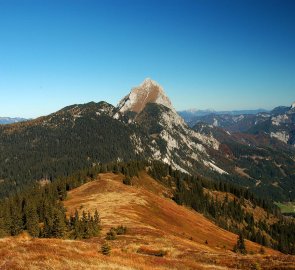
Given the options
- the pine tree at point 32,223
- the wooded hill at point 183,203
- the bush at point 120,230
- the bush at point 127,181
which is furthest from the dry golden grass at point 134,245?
the wooded hill at point 183,203

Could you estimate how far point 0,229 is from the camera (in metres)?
75.4

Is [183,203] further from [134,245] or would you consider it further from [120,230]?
[134,245]

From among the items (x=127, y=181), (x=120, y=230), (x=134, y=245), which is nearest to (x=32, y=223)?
(x=120, y=230)

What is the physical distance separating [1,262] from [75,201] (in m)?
83.2

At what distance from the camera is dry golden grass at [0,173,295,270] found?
3247 cm

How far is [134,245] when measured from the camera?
57.0 metres

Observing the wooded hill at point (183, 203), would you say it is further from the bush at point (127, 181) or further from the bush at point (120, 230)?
the bush at point (120, 230)

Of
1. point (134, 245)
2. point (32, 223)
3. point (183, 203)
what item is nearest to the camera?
point (134, 245)

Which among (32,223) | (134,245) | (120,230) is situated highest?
(134,245)

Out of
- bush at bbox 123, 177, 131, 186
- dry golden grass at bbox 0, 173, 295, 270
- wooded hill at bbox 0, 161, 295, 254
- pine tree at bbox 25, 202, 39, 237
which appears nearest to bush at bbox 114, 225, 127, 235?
dry golden grass at bbox 0, 173, 295, 270

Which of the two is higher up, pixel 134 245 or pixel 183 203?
pixel 134 245

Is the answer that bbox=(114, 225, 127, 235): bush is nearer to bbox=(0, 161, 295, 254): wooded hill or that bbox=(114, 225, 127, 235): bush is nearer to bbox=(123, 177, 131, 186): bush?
bbox=(0, 161, 295, 254): wooded hill

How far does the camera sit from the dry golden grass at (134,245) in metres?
32.5

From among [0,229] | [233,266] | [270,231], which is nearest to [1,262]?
[233,266]
